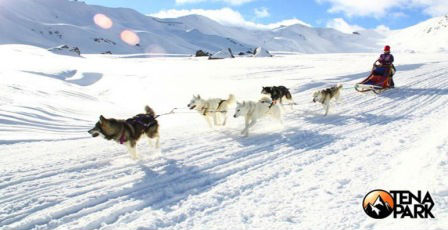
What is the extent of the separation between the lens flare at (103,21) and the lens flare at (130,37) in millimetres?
8413

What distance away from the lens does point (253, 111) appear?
8.05 meters

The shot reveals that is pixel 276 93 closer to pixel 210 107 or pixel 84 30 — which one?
pixel 210 107

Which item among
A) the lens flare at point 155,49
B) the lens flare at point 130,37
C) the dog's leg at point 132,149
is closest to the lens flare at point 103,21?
the lens flare at point 130,37

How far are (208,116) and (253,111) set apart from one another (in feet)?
3.61

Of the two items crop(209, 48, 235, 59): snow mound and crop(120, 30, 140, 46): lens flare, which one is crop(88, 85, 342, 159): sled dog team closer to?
crop(209, 48, 235, 59): snow mound

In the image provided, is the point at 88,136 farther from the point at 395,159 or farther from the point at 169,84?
the point at 169,84

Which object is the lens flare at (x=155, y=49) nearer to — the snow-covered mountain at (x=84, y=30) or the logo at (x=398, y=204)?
the snow-covered mountain at (x=84, y=30)

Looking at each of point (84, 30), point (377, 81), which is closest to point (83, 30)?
point (84, 30)

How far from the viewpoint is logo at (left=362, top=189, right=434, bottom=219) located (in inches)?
164

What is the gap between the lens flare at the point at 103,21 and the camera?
129 m

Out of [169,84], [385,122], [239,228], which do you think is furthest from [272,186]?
[169,84]

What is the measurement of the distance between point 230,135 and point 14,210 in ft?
13.8

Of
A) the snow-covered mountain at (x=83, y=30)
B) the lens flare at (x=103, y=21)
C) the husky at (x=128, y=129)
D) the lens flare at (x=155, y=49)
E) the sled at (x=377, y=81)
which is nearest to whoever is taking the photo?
the husky at (x=128, y=129)

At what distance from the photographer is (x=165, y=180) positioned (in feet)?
17.7
